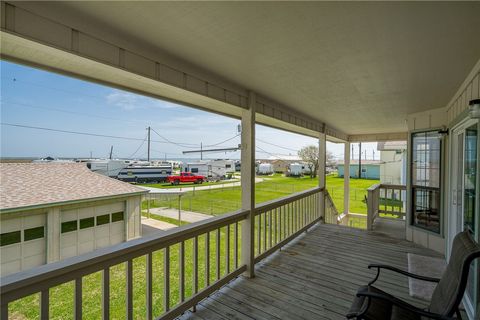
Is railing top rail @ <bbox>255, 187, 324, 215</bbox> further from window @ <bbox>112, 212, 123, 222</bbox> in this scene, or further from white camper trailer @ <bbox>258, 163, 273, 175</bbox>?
window @ <bbox>112, 212, 123, 222</bbox>

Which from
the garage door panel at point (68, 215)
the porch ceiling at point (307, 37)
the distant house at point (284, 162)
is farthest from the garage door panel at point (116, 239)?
the distant house at point (284, 162)

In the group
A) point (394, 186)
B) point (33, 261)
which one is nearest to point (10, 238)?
point (33, 261)

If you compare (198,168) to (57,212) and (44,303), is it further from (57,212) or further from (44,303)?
(44,303)

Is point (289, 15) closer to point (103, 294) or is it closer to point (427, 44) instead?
point (427, 44)

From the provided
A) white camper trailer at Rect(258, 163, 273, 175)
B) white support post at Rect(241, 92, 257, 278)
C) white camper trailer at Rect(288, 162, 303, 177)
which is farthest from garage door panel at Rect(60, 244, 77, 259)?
white camper trailer at Rect(288, 162, 303, 177)

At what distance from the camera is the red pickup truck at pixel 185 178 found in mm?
2379

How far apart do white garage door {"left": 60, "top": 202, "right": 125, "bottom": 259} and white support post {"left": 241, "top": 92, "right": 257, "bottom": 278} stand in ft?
5.43

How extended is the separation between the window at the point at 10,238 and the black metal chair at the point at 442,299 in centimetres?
231

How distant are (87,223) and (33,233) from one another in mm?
315

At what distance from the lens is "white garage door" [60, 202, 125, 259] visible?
1.74m

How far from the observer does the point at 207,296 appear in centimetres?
268

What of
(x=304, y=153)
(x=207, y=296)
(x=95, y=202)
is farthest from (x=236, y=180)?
(x=304, y=153)

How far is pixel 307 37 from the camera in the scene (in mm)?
1810

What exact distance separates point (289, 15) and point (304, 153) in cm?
823
